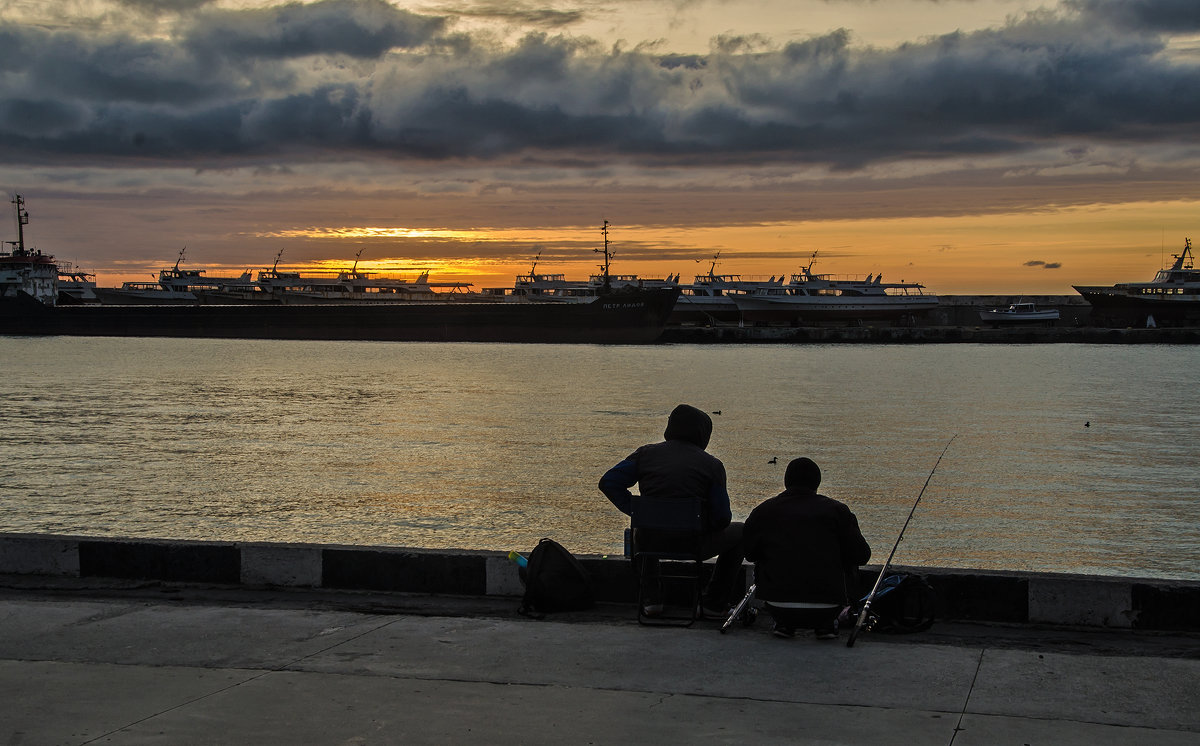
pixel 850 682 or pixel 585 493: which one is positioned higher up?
Result: pixel 850 682

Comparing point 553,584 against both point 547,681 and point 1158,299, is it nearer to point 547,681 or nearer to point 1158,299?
point 547,681

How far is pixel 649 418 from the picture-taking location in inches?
1271

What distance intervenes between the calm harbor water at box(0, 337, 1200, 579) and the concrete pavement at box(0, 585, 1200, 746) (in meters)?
7.01

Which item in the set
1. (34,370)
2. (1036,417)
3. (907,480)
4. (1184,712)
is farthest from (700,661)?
(34,370)

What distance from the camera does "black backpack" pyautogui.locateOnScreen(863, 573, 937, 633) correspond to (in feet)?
20.4

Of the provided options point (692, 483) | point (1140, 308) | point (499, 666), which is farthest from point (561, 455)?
point (1140, 308)

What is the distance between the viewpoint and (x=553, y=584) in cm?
673

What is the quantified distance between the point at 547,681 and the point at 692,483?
171cm

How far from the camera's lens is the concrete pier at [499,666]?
4438mm

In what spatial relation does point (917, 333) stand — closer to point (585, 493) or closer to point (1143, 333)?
point (1143, 333)

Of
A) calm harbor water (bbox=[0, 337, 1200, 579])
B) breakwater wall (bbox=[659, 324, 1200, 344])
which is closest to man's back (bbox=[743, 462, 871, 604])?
calm harbor water (bbox=[0, 337, 1200, 579])

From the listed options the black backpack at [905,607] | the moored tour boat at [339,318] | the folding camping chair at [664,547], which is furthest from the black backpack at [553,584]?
the moored tour boat at [339,318]

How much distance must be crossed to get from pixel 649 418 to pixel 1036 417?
1206cm

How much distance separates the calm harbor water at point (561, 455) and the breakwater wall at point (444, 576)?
5781 millimetres
